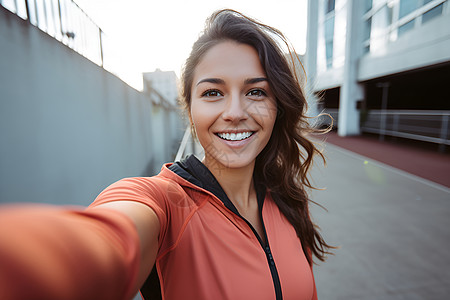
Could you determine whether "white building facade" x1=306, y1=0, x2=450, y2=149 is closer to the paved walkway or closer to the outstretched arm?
the paved walkway

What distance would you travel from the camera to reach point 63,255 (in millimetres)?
312

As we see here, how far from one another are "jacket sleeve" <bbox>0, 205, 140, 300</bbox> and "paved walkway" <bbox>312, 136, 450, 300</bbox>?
8.36ft

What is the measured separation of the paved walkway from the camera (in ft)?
7.87

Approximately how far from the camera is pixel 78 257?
333mm

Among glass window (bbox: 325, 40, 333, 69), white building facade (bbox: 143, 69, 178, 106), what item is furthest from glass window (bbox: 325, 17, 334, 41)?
white building facade (bbox: 143, 69, 178, 106)

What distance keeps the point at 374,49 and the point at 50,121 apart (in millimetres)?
13180

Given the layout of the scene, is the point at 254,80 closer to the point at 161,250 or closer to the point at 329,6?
the point at 161,250

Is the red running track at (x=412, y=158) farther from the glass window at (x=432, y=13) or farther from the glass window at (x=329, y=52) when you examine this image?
the glass window at (x=329, y=52)

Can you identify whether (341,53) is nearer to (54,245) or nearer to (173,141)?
(173,141)

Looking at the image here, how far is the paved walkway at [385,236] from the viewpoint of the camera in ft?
7.87

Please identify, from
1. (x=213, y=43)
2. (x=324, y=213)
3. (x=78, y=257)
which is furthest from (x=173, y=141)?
(x=78, y=257)

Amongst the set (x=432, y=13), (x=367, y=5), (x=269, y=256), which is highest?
(x=367, y=5)

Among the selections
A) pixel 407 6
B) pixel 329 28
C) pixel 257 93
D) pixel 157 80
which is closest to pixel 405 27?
pixel 407 6

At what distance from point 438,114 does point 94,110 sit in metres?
10.5
